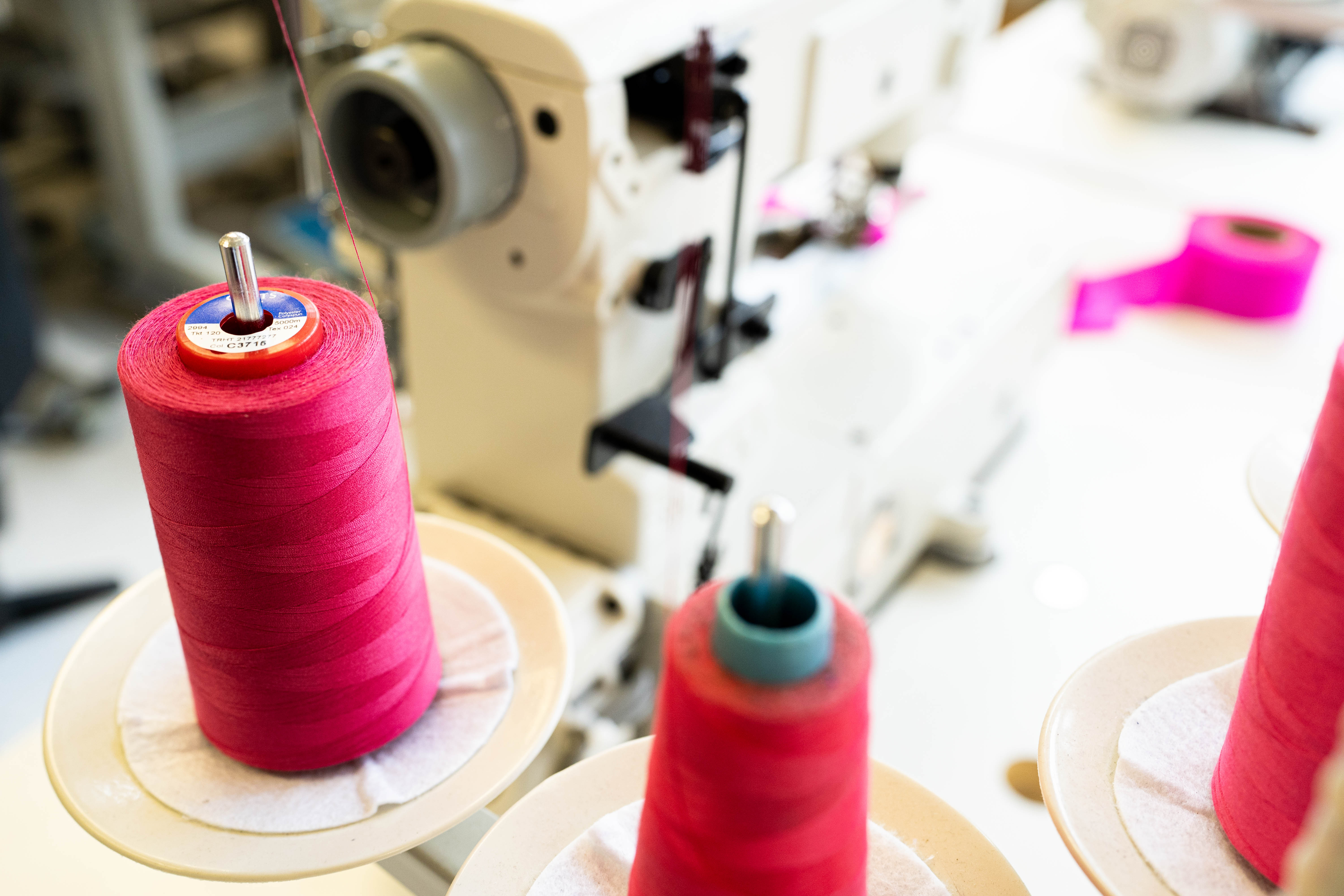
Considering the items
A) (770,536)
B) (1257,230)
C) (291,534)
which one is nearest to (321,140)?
(291,534)

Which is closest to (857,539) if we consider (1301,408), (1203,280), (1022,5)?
(1301,408)

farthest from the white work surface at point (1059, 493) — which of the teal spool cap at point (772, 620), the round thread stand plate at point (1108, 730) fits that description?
the teal spool cap at point (772, 620)

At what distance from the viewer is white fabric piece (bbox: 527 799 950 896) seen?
57 cm

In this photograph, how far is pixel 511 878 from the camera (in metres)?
0.57

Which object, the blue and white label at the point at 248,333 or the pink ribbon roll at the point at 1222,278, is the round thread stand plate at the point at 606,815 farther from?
the pink ribbon roll at the point at 1222,278

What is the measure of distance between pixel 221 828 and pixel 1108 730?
0.47 metres

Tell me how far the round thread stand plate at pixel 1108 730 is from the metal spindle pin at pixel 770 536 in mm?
239

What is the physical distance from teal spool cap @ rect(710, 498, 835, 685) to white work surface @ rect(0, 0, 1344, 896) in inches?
11.0

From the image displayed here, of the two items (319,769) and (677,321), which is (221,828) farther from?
(677,321)

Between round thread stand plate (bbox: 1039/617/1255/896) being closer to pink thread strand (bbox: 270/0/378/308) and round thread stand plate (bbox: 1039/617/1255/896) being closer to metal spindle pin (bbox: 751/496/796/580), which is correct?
metal spindle pin (bbox: 751/496/796/580)

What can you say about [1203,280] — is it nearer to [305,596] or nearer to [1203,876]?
[1203,876]

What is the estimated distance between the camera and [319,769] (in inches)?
25.1

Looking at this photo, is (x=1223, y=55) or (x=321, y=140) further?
(x=1223, y=55)

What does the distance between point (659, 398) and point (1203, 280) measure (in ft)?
3.09
